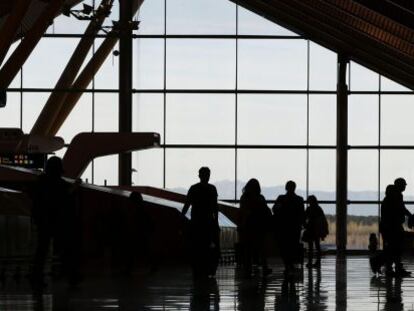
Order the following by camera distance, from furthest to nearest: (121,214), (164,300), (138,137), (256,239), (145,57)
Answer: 1. (145,57)
2. (138,137)
3. (121,214)
4. (256,239)
5. (164,300)

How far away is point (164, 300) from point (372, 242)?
30991mm

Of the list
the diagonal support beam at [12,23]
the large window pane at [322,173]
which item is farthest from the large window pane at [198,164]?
the diagonal support beam at [12,23]

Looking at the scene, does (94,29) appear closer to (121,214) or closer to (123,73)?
(123,73)

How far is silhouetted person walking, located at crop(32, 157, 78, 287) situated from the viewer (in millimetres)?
13766

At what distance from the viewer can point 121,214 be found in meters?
20.2

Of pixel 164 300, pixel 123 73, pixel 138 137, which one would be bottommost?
pixel 164 300

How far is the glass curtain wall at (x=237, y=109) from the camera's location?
4425 cm

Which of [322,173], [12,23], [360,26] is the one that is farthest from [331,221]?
[12,23]

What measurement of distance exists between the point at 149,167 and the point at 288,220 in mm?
26700

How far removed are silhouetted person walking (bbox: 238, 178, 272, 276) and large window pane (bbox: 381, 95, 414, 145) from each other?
2604 centimetres

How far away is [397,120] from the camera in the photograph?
1754 inches

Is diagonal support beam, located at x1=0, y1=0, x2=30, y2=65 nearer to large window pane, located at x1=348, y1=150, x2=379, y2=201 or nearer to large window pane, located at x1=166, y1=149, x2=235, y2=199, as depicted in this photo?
large window pane, located at x1=166, y1=149, x2=235, y2=199

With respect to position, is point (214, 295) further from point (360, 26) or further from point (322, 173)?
point (322, 173)

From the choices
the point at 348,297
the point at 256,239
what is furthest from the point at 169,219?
the point at 348,297
